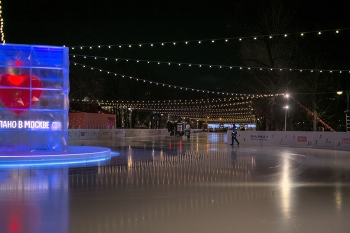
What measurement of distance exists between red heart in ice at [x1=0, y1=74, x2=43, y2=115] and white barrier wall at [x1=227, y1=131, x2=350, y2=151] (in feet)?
64.6

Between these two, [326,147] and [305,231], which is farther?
[326,147]

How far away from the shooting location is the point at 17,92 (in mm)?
16641

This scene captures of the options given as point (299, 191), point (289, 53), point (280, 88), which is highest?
point (289, 53)

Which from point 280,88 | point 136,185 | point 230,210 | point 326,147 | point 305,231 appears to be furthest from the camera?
Result: point 280,88

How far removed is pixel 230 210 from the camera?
22.7 feet

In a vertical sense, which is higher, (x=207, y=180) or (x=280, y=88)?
(x=280, y=88)

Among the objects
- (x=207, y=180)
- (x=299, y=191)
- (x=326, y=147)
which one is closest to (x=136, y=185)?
(x=207, y=180)

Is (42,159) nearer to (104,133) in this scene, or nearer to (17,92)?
(17,92)

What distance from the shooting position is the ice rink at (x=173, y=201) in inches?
230

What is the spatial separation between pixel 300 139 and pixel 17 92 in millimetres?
20979

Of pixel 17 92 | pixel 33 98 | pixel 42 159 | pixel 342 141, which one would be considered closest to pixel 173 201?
pixel 42 159

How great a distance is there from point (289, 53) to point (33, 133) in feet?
92.0

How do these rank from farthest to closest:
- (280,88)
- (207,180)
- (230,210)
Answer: (280,88), (207,180), (230,210)

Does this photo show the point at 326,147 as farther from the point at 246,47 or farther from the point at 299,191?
the point at 299,191
